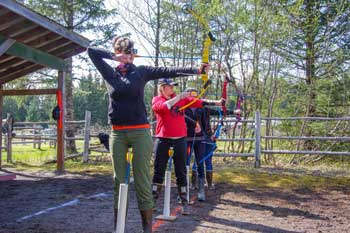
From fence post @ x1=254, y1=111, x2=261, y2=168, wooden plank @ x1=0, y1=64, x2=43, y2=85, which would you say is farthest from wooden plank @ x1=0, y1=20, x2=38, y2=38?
fence post @ x1=254, y1=111, x2=261, y2=168

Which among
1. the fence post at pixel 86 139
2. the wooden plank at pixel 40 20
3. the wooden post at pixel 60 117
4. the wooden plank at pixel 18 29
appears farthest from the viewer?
the fence post at pixel 86 139

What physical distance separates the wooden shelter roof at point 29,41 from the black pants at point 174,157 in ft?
9.49

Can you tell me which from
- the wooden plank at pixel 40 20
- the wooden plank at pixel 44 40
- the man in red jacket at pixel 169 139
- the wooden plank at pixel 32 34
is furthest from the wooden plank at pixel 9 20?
the man in red jacket at pixel 169 139

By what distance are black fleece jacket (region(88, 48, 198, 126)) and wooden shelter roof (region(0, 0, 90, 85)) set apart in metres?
2.71

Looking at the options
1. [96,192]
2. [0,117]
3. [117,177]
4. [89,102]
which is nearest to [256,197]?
[96,192]

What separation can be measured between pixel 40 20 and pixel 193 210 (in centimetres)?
387

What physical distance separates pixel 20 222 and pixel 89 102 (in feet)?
89.4

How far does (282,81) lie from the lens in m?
11.1

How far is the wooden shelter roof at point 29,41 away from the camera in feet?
19.2

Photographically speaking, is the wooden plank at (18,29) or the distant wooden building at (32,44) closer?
the distant wooden building at (32,44)

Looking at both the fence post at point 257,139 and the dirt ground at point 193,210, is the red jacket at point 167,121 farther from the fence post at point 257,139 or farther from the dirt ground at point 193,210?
the fence post at point 257,139

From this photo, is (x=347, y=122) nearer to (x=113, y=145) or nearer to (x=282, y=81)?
(x=282, y=81)

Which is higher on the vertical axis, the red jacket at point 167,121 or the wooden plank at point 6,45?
the wooden plank at point 6,45

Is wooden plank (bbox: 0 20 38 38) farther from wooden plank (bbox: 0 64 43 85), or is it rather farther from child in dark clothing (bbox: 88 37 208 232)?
child in dark clothing (bbox: 88 37 208 232)
